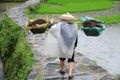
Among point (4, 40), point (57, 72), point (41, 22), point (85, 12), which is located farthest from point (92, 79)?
point (85, 12)

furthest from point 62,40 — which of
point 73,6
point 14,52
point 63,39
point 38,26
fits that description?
point 73,6

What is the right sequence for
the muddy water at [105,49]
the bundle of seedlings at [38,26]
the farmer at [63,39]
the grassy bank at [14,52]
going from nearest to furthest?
the farmer at [63,39]
the bundle of seedlings at [38,26]
the grassy bank at [14,52]
the muddy water at [105,49]

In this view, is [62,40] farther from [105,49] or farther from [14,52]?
[105,49]

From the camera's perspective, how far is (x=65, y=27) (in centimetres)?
707

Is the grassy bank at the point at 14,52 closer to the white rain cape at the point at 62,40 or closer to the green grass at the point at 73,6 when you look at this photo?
the white rain cape at the point at 62,40

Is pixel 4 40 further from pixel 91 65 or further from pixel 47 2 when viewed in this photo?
pixel 47 2

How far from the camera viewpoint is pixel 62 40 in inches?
281

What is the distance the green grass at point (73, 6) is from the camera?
20.9 m

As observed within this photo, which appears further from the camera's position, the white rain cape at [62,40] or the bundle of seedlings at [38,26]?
the bundle of seedlings at [38,26]

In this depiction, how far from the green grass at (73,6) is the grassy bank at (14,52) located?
6.12 meters

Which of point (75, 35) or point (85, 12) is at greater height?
point (75, 35)

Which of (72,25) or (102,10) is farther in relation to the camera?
(102,10)

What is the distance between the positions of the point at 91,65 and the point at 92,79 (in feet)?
3.38

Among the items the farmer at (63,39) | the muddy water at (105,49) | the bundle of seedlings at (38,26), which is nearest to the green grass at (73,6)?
the muddy water at (105,49)
